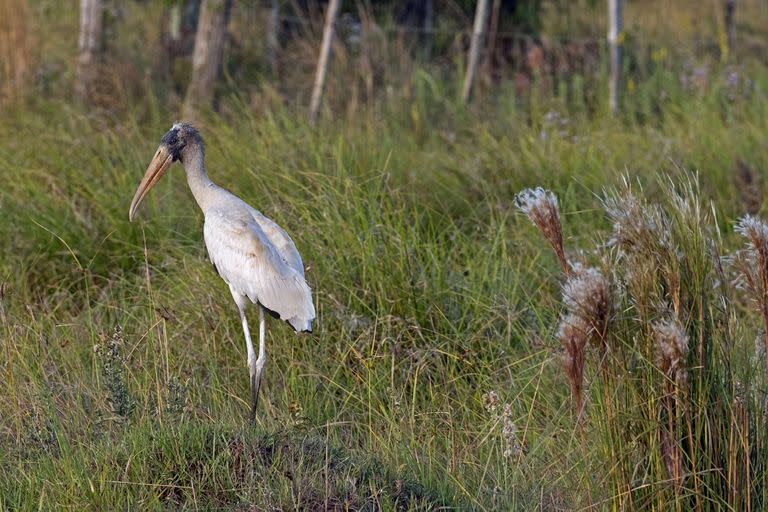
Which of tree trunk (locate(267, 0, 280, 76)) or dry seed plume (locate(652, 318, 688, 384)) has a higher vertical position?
dry seed plume (locate(652, 318, 688, 384))

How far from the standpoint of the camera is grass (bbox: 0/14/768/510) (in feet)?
10.4

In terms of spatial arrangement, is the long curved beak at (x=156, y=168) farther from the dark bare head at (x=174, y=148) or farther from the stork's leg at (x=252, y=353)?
the stork's leg at (x=252, y=353)

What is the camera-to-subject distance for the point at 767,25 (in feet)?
53.9

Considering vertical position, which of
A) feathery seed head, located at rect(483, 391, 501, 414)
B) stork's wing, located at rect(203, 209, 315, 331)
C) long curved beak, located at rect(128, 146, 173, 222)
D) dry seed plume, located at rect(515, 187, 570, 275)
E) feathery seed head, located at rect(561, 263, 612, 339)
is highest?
dry seed plume, located at rect(515, 187, 570, 275)

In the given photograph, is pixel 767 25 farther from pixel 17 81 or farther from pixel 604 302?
pixel 604 302

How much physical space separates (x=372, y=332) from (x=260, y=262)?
2.08 feet

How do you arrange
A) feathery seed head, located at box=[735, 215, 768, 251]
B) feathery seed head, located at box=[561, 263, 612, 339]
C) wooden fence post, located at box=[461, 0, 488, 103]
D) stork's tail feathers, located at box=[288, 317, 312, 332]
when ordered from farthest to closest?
1. wooden fence post, located at box=[461, 0, 488, 103]
2. stork's tail feathers, located at box=[288, 317, 312, 332]
3. feathery seed head, located at box=[735, 215, 768, 251]
4. feathery seed head, located at box=[561, 263, 612, 339]

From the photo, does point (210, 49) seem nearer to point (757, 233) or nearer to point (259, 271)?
point (259, 271)

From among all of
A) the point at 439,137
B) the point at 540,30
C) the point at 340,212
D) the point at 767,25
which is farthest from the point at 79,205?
the point at 767,25

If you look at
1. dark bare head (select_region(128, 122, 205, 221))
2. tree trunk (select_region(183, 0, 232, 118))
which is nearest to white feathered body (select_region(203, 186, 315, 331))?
dark bare head (select_region(128, 122, 205, 221))

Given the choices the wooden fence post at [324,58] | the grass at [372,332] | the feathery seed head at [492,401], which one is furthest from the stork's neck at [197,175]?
the wooden fence post at [324,58]

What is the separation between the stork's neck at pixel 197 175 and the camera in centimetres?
471

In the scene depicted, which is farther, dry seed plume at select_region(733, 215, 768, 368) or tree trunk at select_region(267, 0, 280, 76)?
tree trunk at select_region(267, 0, 280, 76)

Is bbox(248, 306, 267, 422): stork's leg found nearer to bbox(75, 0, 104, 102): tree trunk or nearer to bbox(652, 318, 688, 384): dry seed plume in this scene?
bbox(652, 318, 688, 384): dry seed plume
